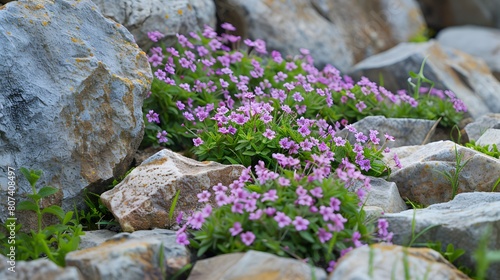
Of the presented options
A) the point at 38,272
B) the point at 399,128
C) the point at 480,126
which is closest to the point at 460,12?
the point at 480,126

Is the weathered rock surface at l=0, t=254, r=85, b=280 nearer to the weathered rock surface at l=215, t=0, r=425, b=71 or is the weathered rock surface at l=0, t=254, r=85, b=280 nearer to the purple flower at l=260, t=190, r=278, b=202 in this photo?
the purple flower at l=260, t=190, r=278, b=202

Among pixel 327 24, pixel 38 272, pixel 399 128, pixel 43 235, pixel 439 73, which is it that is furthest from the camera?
pixel 327 24

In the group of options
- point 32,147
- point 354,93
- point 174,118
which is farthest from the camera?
point 354,93

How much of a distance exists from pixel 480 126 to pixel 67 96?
3651mm

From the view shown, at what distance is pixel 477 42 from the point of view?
9789mm

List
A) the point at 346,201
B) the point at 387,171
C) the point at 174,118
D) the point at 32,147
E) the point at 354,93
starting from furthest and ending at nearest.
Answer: the point at 354,93, the point at 174,118, the point at 387,171, the point at 32,147, the point at 346,201

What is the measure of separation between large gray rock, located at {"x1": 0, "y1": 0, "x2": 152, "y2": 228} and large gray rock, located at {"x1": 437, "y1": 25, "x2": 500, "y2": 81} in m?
6.41

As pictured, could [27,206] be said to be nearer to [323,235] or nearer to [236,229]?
[236,229]

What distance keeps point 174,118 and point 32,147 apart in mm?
1503

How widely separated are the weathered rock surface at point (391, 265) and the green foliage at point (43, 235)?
155 centimetres

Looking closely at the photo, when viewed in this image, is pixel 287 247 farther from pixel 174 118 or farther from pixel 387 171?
pixel 174 118

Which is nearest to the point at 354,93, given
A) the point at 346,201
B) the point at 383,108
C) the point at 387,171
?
the point at 383,108

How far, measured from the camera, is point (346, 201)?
11.7 ft

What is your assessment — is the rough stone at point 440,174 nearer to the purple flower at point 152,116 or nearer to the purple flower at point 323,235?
the purple flower at point 323,235
